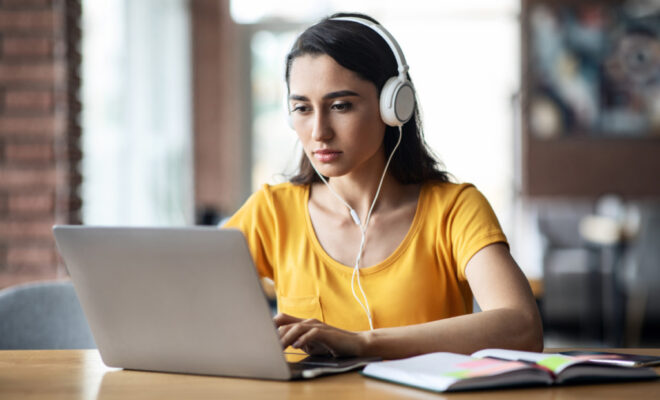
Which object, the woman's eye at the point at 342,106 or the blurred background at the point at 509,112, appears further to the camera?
the blurred background at the point at 509,112

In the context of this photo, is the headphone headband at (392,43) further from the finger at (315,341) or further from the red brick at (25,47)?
the red brick at (25,47)

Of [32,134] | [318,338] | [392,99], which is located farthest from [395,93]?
[32,134]

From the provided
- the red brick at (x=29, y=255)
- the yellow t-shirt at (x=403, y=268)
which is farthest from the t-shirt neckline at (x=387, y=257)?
the red brick at (x=29, y=255)

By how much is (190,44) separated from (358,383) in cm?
473

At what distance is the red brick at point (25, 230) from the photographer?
8.01ft

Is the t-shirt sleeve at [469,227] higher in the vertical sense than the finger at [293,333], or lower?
higher

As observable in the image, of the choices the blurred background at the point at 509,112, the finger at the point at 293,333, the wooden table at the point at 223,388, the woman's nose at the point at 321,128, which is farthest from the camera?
the blurred background at the point at 509,112

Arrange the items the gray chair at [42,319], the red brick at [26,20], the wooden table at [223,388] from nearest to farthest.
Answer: the wooden table at [223,388]
the gray chair at [42,319]
the red brick at [26,20]

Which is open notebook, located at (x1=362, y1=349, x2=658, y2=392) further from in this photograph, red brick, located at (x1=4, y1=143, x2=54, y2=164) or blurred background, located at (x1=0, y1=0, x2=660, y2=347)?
blurred background, located at (x1=0, y1=0, x2=660, y2=347)

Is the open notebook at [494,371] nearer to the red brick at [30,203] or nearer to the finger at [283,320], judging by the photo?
the finger at [283,320]

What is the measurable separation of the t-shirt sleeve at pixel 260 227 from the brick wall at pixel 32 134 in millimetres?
1128

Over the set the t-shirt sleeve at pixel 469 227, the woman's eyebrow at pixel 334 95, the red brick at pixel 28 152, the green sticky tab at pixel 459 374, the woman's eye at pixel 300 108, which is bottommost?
the green sticky tab at pixel 459 374

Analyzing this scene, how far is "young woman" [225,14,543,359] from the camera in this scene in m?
1.36

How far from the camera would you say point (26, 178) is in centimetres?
245
